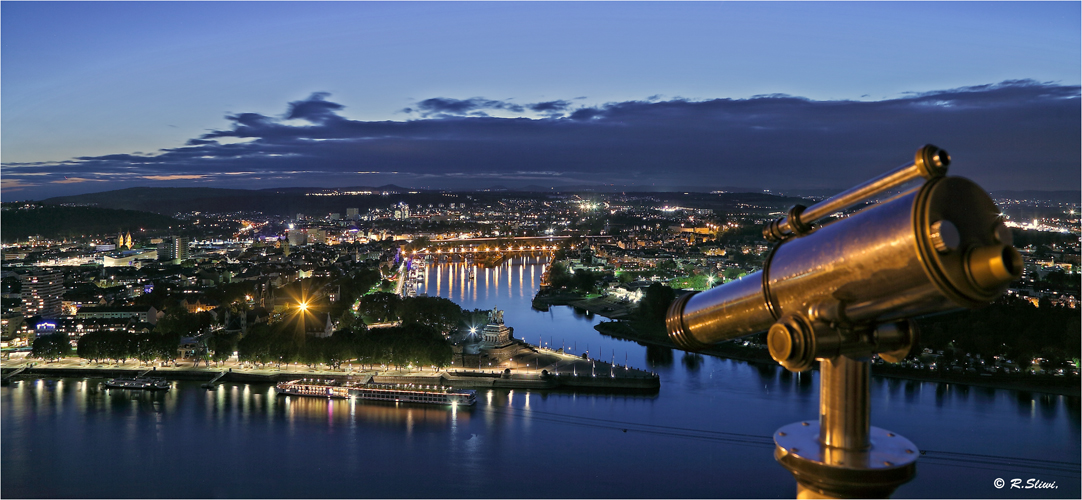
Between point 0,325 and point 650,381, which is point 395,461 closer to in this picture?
point 650,381

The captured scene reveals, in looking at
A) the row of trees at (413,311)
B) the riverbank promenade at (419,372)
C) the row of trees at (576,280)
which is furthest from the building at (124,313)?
the row of trees at (576,280)

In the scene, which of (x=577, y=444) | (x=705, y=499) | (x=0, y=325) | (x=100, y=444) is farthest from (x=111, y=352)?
(x=705, y=499)

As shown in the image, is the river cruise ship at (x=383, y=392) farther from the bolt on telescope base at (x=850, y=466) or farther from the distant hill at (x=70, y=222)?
the distant hill at (x=70, y=222)

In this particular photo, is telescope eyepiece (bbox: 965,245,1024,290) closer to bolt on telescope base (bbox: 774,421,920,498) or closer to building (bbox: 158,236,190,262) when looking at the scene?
bolt on telescope base (bbox: 774,421,920,498)

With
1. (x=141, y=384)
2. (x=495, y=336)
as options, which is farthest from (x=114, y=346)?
(x=495, y=336)

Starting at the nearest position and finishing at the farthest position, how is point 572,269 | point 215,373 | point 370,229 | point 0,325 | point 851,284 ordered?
point 851,284
point 215,373
point 0,325
point 572,269
point 370,229

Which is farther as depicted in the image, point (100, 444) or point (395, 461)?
point (100, 444)

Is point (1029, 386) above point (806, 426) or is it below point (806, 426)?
below
